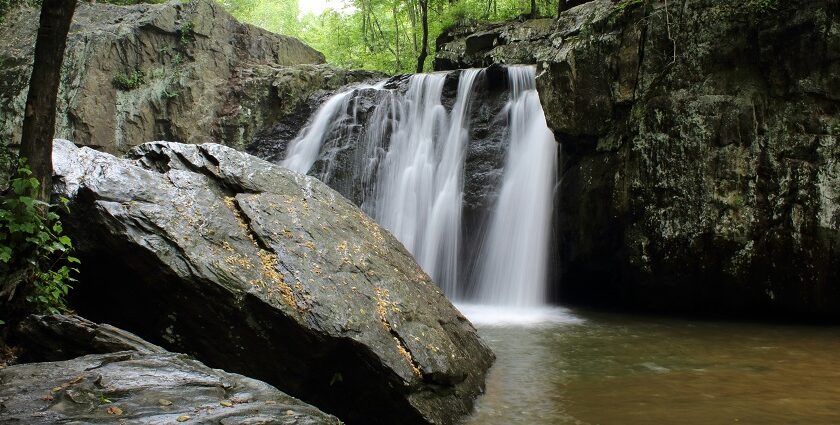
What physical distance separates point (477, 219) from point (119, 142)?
9.27 meters

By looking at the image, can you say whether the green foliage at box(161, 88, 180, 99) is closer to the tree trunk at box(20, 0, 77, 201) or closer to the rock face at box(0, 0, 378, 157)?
the rock face at box(0, 0, 378, 157)

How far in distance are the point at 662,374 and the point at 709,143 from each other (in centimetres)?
422

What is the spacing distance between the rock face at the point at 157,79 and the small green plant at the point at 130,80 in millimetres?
23

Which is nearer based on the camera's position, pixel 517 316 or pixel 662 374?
pixel 662 374

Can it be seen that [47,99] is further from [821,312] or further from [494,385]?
[821,312]

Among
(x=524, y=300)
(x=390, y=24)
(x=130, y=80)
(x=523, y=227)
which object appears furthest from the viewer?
(x=390, y=24)

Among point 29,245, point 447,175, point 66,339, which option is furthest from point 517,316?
point 29,245

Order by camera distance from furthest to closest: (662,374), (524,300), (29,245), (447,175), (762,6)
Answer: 1. (447,175)
2. (524,300)
3. (762,6)
4. (662,374)
5. (29,245)

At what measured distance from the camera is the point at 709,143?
28.6 ft

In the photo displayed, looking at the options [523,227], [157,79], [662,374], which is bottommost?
[662,374]

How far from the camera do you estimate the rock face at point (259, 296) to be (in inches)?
183

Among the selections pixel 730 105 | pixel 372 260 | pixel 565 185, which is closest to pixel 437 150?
pixel 565 185

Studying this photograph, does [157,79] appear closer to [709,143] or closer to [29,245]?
[29,245]

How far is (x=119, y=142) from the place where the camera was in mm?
14211
